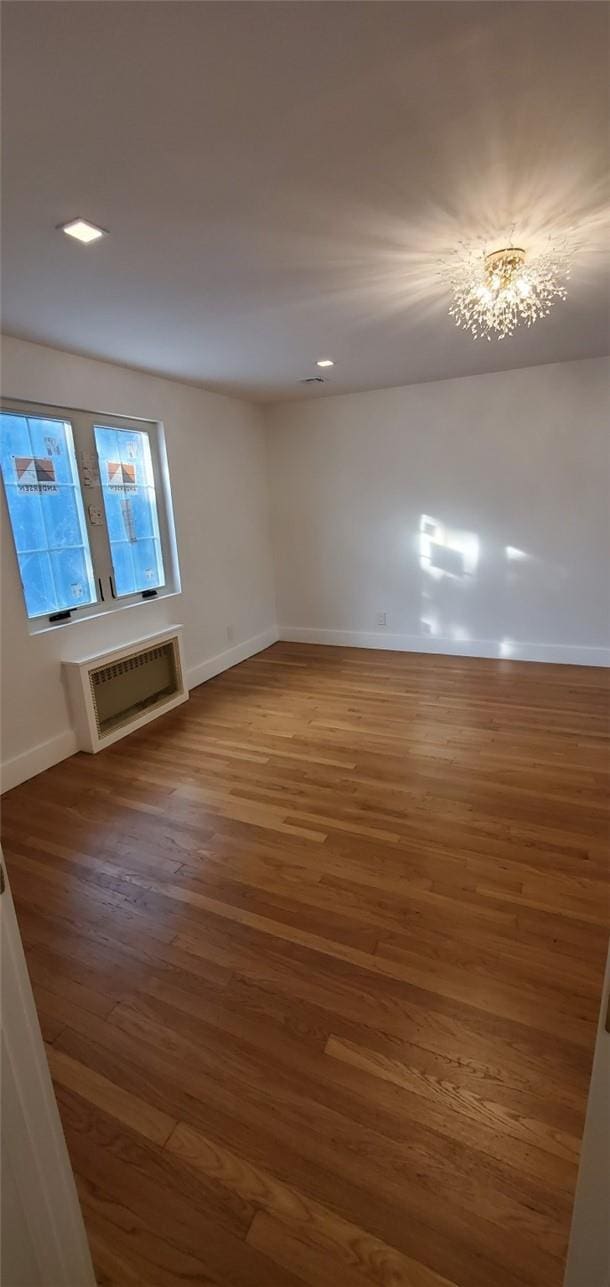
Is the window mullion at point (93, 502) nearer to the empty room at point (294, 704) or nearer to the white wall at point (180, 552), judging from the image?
the empty room at point (294, 704)

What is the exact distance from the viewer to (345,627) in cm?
528

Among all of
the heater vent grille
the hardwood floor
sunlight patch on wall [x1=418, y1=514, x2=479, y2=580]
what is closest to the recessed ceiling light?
the heater vent grille

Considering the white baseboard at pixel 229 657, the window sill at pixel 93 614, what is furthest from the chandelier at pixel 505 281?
the white baseboard at pixel 229 657

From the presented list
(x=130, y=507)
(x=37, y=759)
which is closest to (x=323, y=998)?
(x=37, y=759)

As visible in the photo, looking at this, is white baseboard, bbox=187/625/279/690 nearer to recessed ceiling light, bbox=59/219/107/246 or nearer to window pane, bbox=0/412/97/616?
window pane, bbox=0/412/97/616

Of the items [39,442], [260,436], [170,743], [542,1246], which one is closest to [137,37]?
[39,442]

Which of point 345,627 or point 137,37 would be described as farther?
point 345,627

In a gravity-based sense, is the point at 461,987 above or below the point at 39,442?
below

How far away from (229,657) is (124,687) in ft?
4.51

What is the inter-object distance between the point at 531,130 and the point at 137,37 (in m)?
0.99

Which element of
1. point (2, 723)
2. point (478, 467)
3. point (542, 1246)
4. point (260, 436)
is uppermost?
point (260, 436)

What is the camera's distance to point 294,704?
3.84 meters

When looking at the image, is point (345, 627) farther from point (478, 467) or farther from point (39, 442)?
point (39, 442)

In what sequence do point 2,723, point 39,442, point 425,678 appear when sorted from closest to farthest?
point 2,723, point 39,442, point 425,678
